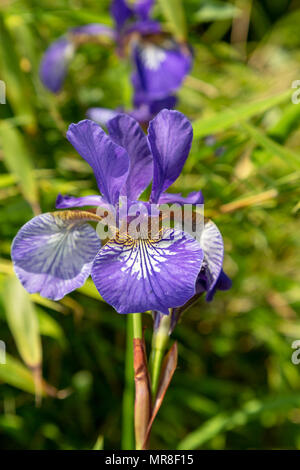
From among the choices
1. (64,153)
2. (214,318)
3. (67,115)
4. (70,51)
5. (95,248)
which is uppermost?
(70,51)

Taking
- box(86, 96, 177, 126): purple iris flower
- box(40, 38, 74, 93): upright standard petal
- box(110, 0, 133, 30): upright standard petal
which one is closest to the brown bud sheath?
box(86, 96, 177, 126): purple iris flower

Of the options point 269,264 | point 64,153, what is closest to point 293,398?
point 269,264

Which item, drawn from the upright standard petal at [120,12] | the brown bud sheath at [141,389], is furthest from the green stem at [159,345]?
the upright standard petal at [120,12]

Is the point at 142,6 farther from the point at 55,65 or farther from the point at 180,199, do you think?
the point at 180,199

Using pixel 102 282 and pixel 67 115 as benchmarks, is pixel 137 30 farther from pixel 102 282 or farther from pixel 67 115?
pixel 102 282

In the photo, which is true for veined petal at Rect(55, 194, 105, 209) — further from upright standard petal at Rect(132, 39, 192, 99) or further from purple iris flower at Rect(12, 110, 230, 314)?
upright standard petal at Rect(132, 39, 192, 99)

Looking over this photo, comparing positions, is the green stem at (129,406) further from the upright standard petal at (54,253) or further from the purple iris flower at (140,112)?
the purple iris flower at (140,112)
